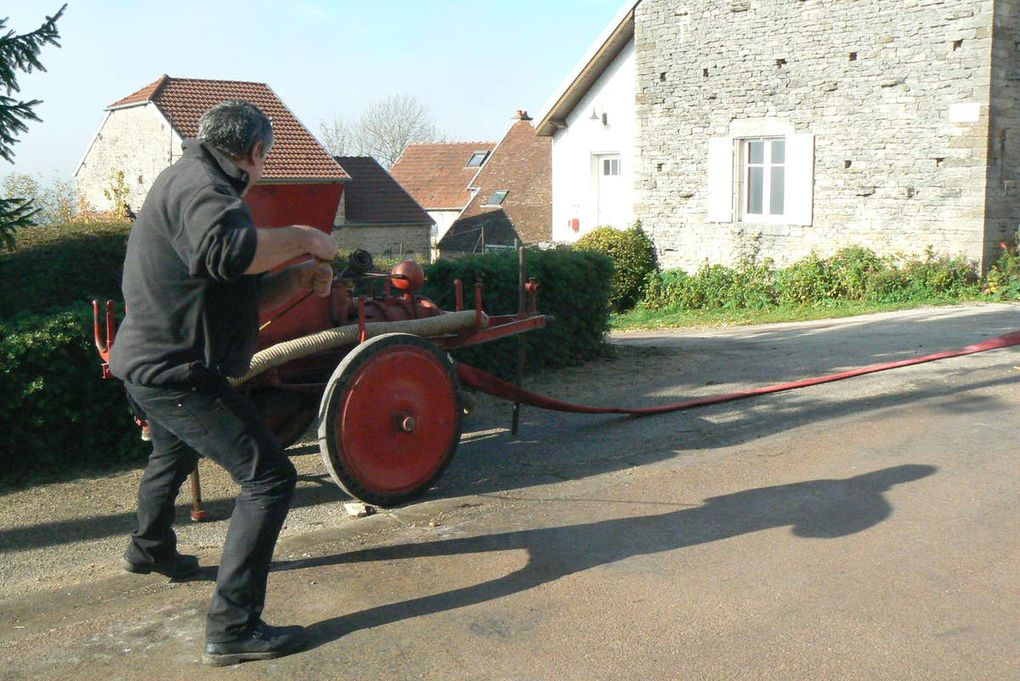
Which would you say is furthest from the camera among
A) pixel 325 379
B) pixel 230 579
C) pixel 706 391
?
pixel 706 391

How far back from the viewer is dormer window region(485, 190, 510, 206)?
151ft

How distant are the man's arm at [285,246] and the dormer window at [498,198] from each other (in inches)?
1673

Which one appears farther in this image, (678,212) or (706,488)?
(678,212)

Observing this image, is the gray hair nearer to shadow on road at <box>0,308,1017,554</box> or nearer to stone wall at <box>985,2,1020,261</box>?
shadow on road at <box>0,308,1017,554</box>

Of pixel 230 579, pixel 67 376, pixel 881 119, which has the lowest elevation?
pixel 230 579

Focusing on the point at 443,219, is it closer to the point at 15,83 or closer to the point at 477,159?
the point at 477,159

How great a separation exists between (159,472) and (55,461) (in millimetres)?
2179

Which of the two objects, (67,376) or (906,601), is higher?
(67,376)

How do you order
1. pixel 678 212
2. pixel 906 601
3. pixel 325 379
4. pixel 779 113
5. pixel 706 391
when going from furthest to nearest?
pixel 678 212
pixel 779 113
pixel 706 391
pixel 325 379
pixel 906 601

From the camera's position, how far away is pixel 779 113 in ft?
59.0

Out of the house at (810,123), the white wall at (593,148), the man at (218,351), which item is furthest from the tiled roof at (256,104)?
the man at (218,351)

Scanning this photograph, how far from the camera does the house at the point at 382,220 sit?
41250mm

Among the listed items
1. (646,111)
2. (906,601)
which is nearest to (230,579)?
(906,601)

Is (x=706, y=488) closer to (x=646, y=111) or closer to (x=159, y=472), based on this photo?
(x=159, y=472)
